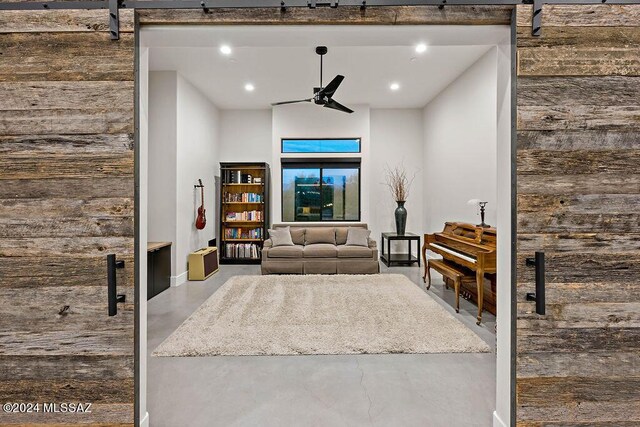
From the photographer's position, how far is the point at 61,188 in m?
1.55

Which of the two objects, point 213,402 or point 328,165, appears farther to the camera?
point 328,165

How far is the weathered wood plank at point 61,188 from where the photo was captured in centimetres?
155

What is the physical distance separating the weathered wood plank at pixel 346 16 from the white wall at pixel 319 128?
525 cm

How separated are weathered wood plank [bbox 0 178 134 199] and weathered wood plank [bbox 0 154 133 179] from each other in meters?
0.02

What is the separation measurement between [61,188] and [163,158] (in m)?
3.71

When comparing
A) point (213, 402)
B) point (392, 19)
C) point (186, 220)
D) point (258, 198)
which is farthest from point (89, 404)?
point (258, 198)

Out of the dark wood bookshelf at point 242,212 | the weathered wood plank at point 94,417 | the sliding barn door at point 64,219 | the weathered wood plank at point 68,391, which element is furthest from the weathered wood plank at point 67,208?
the dark wood bookshelf at point 242,212

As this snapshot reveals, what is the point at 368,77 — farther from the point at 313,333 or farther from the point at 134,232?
the point at 134,232

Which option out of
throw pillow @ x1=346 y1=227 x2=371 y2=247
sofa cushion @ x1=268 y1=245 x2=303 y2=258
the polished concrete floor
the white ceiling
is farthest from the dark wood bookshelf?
the polished concrete floor

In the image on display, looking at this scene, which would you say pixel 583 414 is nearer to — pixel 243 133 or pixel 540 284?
pixel 540 284

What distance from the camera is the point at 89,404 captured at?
5.06 feet

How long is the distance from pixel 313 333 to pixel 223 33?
101 inches

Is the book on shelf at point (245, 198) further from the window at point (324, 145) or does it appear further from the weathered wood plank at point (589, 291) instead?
the weathered wood plank at point (589, 291)

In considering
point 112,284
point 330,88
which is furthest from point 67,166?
point 330,88
